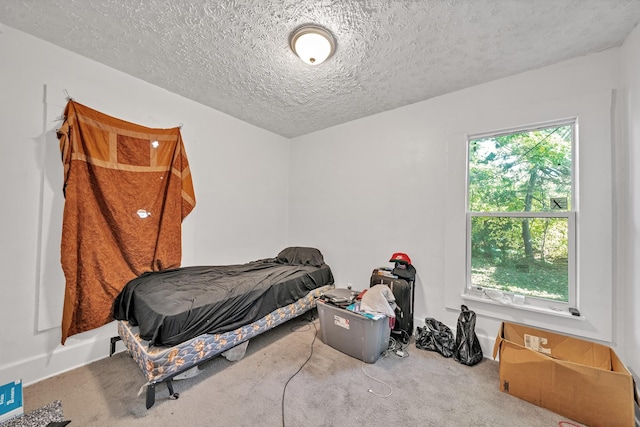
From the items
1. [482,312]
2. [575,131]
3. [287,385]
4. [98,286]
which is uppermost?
[575,131]

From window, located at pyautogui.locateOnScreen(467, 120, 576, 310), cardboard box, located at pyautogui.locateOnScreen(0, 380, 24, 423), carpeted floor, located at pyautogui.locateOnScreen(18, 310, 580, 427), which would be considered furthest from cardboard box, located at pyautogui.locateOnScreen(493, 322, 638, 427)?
cardboard box, located at pyautogui.locateOnScreen(0, 380, 24, 423)

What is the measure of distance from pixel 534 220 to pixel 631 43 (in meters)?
1.37

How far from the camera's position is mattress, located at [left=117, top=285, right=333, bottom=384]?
163cm

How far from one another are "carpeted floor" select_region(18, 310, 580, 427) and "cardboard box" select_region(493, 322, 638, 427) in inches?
3.8

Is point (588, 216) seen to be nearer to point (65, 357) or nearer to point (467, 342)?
point (467, 342)

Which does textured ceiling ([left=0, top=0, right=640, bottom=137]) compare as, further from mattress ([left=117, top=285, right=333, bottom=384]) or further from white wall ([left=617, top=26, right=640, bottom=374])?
mattress ([left=117, top=285, right=333, bottom=384])

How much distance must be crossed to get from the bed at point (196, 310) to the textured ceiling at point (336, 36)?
76.9 inches

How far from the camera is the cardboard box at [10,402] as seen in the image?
815 mm

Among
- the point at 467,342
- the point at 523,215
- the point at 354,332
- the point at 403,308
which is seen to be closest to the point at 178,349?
the point at 354,332

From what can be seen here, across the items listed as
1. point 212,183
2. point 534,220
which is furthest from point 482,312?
point 212,183

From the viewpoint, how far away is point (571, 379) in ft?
5.22

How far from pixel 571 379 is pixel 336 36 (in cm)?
279

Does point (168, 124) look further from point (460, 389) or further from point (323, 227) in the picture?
point (460, 389)

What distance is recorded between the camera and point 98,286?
213cm
